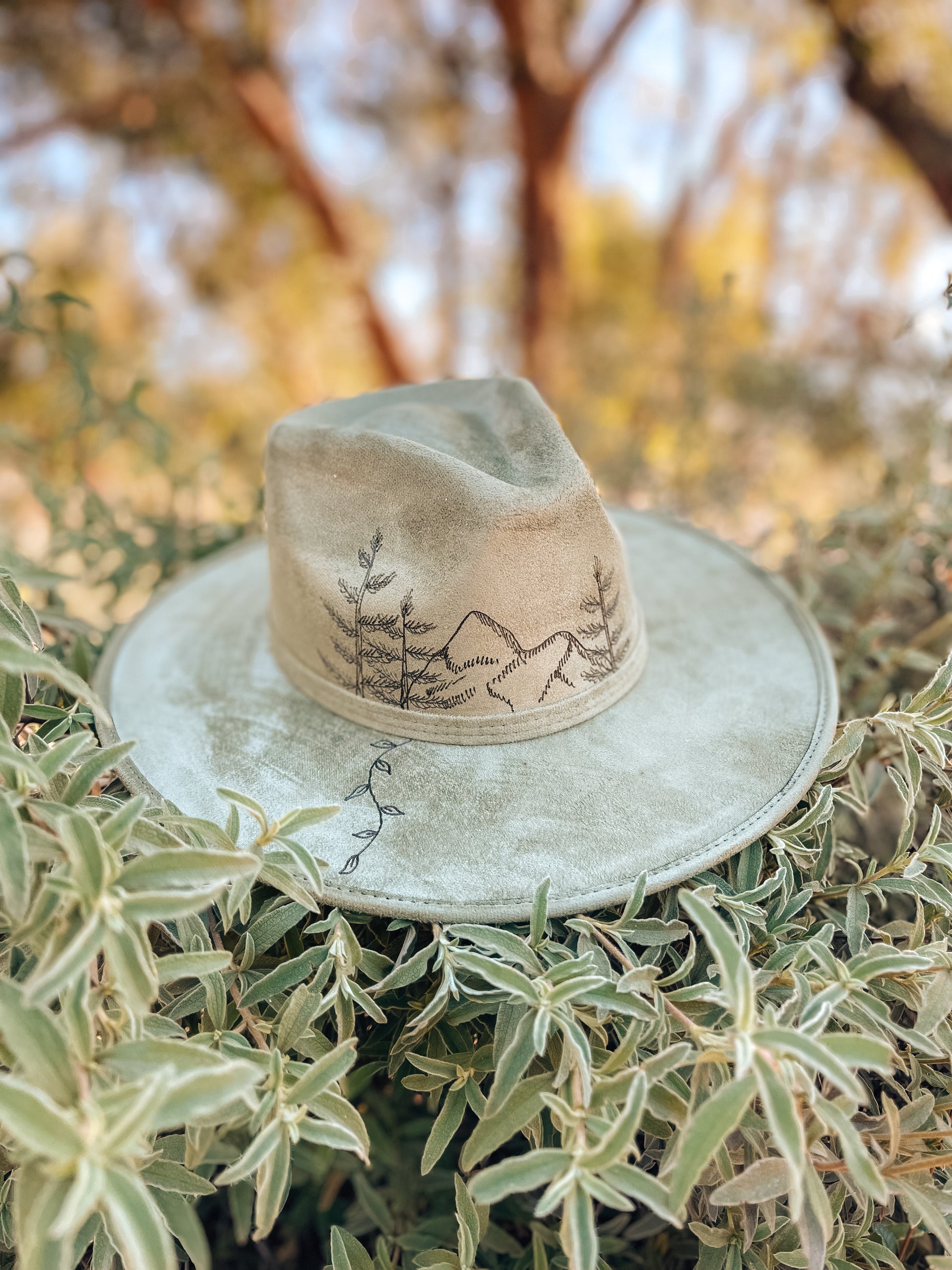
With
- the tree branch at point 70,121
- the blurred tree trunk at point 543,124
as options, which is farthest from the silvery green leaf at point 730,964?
the tree branch at point 70,121

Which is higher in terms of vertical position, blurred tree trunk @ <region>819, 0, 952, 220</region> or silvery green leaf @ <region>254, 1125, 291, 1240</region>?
blurred tree trunk @ <region>819, 0, 952, 220</region>

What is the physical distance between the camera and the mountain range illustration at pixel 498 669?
0.88 metres

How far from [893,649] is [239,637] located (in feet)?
3.21

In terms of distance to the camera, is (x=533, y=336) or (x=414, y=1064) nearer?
(x=414, y=1064)

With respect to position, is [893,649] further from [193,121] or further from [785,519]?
[193,121]

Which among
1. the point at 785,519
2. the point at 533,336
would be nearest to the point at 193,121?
the point at 533,336

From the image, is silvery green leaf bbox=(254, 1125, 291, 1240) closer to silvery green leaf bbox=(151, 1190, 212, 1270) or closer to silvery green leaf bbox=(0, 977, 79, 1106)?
silvery green leaf bbox=(151, 1190, 212, 1270)

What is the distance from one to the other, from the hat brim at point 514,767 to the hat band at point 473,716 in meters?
0.01

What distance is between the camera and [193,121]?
4559 mm

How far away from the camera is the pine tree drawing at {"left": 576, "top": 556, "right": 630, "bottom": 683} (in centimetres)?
93

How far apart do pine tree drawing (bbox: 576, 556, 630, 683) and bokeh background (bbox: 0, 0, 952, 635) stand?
50.6 inches

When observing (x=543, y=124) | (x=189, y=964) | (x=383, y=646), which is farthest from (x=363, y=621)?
(x=543, y=124)

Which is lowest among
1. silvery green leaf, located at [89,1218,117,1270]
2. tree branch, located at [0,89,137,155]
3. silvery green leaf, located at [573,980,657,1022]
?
tree branch, located at [0,89,137,155]

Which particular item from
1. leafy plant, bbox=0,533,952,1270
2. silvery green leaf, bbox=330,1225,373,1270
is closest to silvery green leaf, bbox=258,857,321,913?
A: leafy plant, bbox=0,533,952,1270
